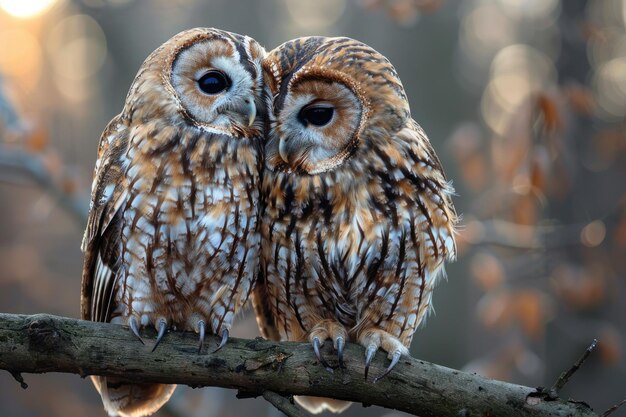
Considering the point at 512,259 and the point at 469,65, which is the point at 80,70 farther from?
the point at 512,259

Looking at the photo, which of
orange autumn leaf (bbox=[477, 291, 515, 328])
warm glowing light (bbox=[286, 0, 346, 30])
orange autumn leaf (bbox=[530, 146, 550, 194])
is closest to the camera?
orange autumn leaf (bbox=[530, 146, 550, 194])

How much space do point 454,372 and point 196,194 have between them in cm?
104

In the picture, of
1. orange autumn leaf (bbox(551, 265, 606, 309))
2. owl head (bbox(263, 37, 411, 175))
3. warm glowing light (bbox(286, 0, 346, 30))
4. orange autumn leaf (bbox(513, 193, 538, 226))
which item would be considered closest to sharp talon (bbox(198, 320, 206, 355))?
owl head (bbox(263, 37, 411, 175))

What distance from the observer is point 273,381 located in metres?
2.13

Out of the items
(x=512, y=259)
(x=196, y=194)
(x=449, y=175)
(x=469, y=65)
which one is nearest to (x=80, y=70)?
(x=449, y=175)

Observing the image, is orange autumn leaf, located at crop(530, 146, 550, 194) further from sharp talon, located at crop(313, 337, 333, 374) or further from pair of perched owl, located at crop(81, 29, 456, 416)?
sharp talon, located at crop(313, 337, 333, 374)

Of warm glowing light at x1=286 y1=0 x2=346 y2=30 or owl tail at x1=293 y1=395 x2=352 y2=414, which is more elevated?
warm glowing light at x1=286 y1=0 x2=346 y2=30

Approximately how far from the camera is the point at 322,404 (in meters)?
2.89

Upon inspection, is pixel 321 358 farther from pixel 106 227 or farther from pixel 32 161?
pixel 32 161

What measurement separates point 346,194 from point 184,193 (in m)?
0.56

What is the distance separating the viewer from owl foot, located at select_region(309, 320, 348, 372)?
217 cm

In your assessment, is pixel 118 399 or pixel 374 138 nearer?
pixel 374 138

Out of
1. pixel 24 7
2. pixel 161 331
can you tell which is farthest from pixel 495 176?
pixel 24 7

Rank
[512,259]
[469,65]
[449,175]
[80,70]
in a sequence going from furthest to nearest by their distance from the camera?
[469,65] → [449,175] → [80,70] → [512,259]
